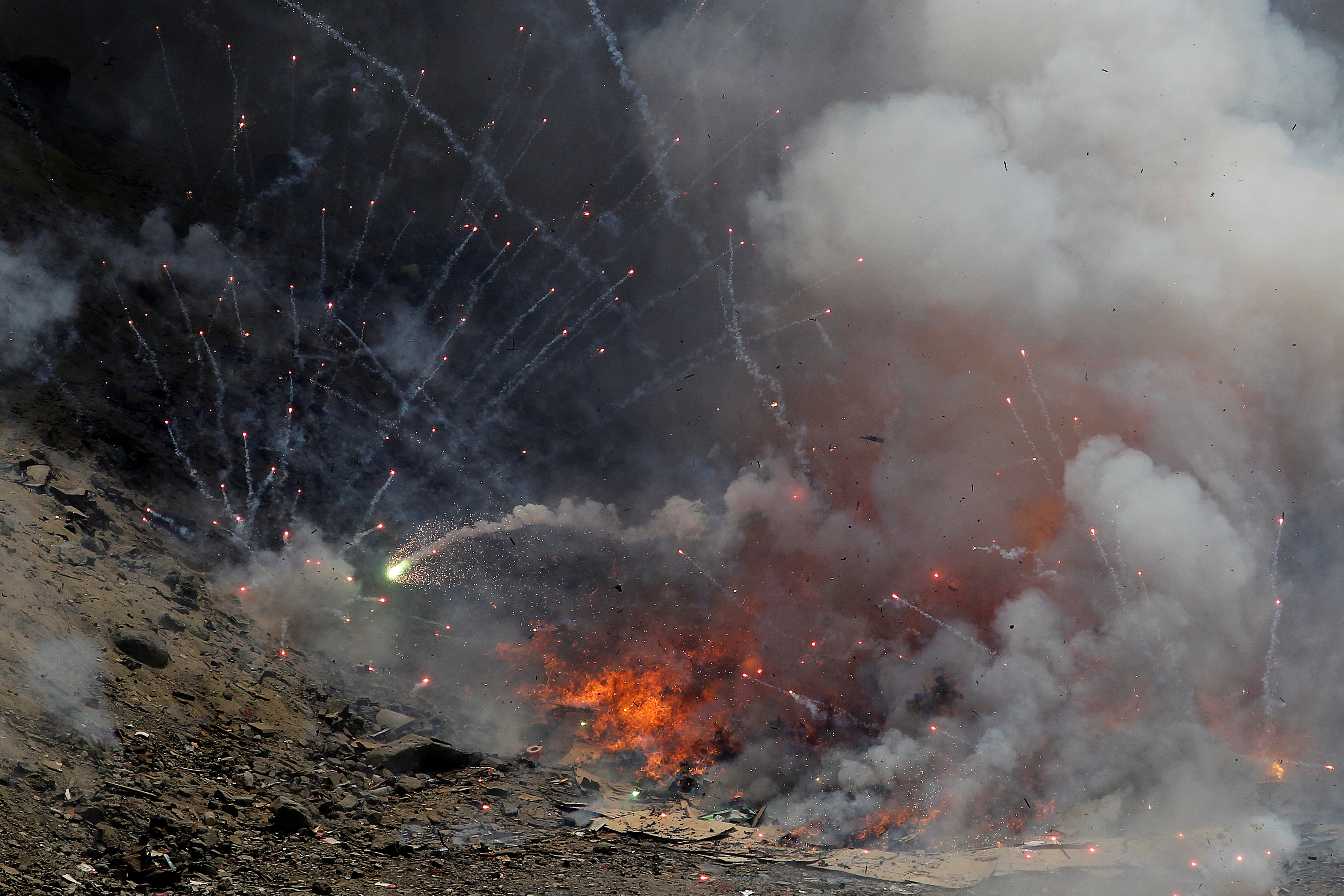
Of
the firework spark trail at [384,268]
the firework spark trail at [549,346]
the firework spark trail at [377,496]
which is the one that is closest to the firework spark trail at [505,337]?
the firework spark trail at [549,346]

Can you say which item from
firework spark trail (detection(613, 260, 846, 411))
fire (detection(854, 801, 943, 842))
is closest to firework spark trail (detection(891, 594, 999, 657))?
fire (detection(854, 801, 943, 842))

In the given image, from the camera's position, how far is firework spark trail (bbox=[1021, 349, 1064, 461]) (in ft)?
94.1

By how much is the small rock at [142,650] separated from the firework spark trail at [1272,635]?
28.1 meters

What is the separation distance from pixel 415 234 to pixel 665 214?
32.3 feet

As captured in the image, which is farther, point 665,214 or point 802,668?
point 665,214

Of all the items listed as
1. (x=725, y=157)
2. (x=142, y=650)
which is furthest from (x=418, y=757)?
(x=725, y=157)

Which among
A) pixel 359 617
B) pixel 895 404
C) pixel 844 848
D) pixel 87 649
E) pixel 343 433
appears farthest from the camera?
pixel 895 404

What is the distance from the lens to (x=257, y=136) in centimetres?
3250

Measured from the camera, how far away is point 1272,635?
1013 inches

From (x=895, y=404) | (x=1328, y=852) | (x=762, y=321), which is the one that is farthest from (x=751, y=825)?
(x=762, y=321)

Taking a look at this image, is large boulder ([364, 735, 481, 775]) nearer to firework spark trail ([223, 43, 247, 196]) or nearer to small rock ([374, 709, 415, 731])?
small rock ([374, 709, 415, 731])

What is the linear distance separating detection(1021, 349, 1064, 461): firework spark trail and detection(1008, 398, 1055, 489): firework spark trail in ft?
1.82

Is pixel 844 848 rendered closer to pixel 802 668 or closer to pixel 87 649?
pixel 802 668

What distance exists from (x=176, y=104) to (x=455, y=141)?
10.1m
